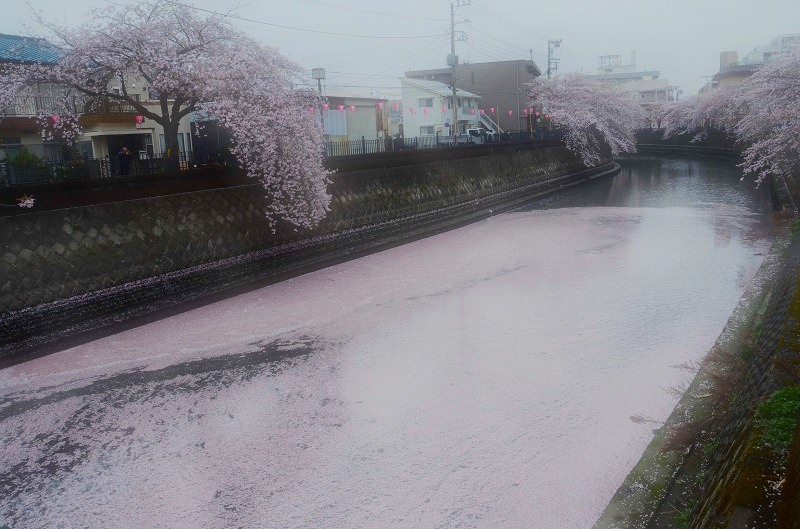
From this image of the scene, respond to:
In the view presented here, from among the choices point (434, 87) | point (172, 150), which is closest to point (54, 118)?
point (172, 150)

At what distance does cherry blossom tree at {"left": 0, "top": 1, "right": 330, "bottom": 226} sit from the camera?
16.3 metres

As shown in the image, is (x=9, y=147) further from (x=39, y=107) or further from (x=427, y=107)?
(x=427, y=107)

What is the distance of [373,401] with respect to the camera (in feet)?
27.4

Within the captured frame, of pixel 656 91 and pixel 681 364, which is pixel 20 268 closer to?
pixel 681 364

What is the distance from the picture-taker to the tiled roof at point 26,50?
19031 millimetres

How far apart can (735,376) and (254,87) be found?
1345cm

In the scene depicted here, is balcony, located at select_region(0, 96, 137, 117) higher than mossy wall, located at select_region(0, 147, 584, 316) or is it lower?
higher

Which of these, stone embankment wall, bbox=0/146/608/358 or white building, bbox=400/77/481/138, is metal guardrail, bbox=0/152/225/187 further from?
white building, bbox=400/77/481/138

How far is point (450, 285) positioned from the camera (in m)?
14.7

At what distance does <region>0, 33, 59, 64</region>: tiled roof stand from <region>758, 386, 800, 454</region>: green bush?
2025 centimetres

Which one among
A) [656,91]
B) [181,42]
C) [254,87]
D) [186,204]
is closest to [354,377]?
[186,204]

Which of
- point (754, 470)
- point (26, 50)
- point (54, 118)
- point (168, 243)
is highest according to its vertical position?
point (26, 50)

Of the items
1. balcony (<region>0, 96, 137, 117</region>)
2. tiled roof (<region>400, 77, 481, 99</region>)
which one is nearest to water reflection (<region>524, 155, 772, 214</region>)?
tiled roof (<region>400, 77, 481, 99</region>)

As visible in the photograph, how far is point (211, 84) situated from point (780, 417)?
14.9 meters
